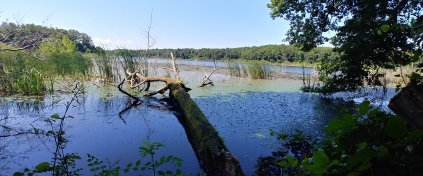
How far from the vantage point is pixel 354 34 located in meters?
6.92

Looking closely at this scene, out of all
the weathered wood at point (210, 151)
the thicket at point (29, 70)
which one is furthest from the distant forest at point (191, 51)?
the weathered wood at point (210, 151)

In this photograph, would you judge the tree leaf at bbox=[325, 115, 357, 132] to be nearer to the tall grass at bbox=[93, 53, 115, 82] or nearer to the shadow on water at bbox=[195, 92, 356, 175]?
the shadow on water at bbox=[195, 92, 356, 175]

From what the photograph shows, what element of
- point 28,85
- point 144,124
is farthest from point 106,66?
point 144,124

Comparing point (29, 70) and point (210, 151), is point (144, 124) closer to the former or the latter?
point (210, 151)

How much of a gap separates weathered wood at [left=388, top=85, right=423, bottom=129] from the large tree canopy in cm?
427

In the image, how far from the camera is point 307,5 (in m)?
8.80

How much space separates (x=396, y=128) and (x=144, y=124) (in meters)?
7.69

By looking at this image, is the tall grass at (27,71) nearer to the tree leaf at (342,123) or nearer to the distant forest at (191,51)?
the distant forest at (191,51)

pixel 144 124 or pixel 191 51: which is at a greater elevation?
pixel 191 51

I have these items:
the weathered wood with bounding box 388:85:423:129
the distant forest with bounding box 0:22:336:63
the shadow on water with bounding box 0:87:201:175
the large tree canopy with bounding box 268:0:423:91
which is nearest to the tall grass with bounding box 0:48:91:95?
the shadow on water with bounding box 0:87:201:175

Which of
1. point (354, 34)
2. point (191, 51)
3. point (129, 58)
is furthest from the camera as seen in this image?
point (191, 51)

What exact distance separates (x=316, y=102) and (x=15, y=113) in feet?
33.4

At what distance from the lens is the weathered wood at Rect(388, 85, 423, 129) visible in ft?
3.61

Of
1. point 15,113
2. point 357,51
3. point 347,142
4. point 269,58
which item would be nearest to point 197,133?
point 357,51
